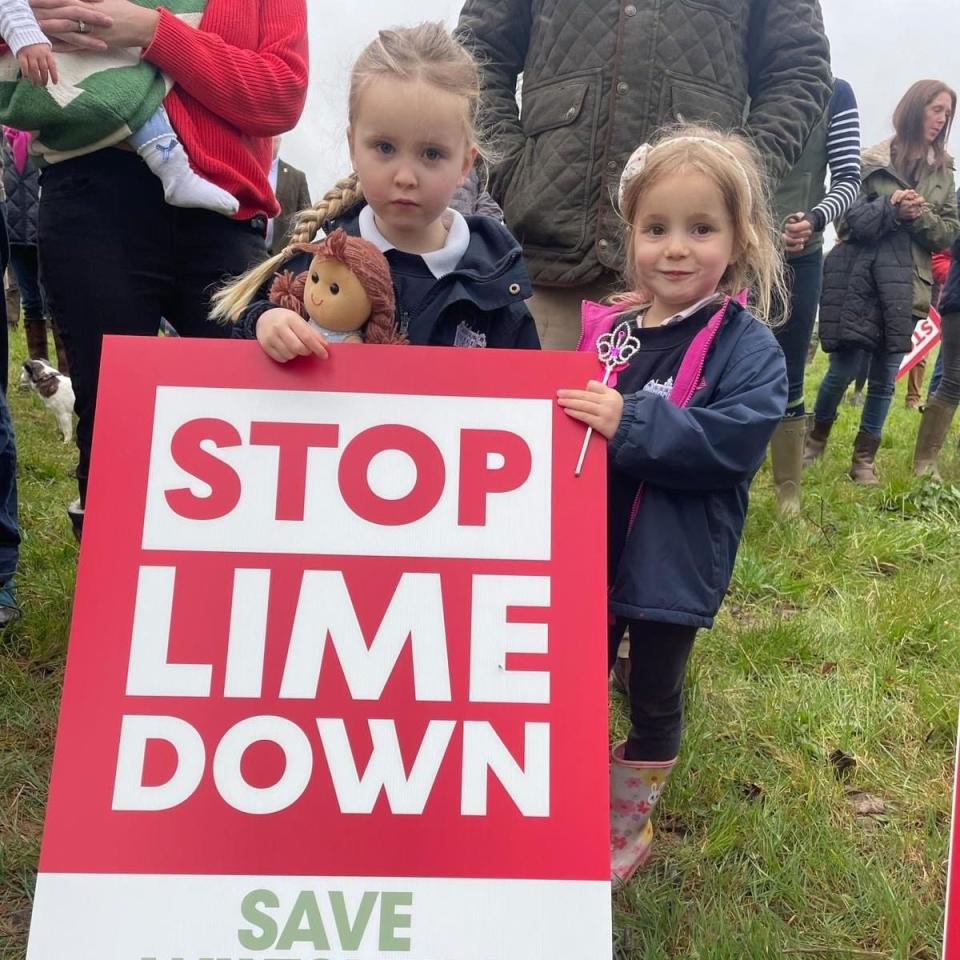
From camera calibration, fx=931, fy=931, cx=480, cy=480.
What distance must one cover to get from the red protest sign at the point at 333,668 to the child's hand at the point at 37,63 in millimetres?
681

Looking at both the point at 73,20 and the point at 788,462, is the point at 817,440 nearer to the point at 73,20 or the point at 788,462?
the point at 788,462

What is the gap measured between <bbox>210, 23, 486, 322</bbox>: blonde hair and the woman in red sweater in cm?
34

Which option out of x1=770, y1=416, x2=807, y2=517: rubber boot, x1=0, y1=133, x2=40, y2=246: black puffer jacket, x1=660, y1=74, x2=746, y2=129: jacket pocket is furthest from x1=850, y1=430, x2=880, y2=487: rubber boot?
x1=0, y1=133, x2=40, y2=246: black puffer jacket

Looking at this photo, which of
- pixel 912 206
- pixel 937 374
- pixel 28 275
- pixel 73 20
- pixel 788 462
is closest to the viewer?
pixel 73 20

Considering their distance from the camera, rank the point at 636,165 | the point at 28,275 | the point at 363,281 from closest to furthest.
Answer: the point at 363,281 < the point at 636,165 < the point at 28,275

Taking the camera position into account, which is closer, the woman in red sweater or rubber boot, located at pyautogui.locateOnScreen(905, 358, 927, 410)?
the woman in red sweater

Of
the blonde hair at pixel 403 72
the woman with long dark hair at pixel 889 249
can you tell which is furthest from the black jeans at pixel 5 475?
the woman with long dark hair at pixel 889 249

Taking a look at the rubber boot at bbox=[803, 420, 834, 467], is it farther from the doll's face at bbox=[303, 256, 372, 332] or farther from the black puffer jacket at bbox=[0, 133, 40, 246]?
the black puffer jacket at bbox=[0, 133, 40, 246]

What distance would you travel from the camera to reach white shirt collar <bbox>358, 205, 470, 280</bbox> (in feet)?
5.34

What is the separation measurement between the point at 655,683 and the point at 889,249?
141 inches

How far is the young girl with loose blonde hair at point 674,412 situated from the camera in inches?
53.1

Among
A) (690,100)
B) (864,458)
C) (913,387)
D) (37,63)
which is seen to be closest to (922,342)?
(913,387)

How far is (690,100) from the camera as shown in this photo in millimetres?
2174

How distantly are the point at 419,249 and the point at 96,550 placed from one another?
0.75m
